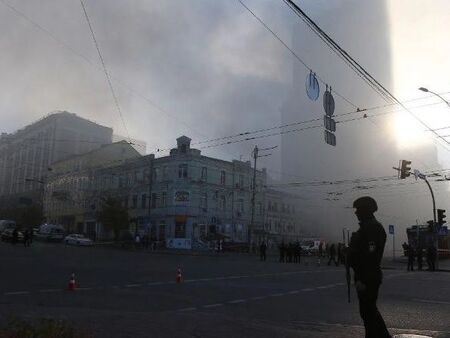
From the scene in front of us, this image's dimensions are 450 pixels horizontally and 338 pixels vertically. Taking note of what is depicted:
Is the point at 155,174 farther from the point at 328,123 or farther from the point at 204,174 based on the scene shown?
the point at 328,123

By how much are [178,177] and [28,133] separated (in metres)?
58.0

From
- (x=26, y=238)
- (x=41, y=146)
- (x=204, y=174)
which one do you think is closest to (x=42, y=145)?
(x=41, y=146)

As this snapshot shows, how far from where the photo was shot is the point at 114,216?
65625 millimetres

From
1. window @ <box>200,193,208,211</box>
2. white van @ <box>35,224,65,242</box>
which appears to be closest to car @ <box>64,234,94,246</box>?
white van @ <box>35,224,65,242</box>

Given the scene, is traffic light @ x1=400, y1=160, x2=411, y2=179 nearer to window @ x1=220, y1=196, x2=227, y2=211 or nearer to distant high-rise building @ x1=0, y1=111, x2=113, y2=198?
window @ x1=220, y1=196, x2=227, y2=211

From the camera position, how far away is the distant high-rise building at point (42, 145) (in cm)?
9988

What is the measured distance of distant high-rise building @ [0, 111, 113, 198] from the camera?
328 feet

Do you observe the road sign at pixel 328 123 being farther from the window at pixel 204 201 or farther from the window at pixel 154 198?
the window at pixel 154 198

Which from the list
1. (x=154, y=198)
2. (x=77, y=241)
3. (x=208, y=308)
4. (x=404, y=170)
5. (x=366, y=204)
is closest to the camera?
(x=366, y=204)

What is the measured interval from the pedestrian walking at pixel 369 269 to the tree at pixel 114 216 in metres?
62.0

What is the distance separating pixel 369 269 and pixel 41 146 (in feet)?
358

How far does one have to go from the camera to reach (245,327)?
8.46 metres

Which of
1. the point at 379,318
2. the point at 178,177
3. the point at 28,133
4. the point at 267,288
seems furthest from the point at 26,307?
the point at 28,133

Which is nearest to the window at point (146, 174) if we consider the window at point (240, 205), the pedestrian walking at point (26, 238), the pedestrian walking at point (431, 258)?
the window at point (240, 205)
